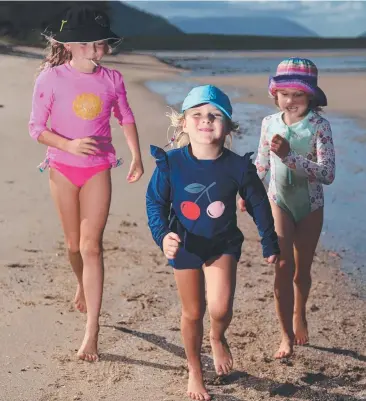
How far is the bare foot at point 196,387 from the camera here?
4.16 m

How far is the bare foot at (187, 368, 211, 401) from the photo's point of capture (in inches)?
164

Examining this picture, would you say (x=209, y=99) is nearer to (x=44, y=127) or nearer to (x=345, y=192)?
(x=44, y=127)

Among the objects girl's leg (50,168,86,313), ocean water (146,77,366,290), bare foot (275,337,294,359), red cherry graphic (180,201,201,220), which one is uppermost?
red cherry graphic (180,201,201,220)

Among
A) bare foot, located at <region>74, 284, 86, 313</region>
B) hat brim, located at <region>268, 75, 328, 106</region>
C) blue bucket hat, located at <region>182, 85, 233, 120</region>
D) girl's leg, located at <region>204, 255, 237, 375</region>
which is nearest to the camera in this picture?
blue bucket hat, located at <region>182, 85, 233, 120</region>

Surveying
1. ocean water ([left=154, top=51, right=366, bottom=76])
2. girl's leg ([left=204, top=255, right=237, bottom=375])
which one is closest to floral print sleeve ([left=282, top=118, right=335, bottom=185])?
girl's leg ([left=204, top=255, right=237, bottom=375])

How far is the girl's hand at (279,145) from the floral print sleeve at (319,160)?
68mm

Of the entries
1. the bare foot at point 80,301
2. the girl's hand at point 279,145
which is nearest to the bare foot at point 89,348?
the bare foot at point 80,301

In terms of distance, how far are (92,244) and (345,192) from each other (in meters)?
5.31

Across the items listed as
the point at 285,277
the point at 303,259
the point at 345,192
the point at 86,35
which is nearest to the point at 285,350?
the point at 285,277

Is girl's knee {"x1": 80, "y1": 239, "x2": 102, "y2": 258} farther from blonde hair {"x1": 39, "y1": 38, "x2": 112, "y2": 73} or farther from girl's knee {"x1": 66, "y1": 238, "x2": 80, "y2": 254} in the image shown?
blonde hair {"x1": 39, "y1": 38, "x2": 112, "y2": 73}

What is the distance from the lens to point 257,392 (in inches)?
169

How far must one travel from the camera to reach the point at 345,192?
372 inches

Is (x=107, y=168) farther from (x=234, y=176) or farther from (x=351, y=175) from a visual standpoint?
(x=351, y=175)

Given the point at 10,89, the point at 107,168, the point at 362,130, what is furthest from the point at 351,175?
the point at 10,89
